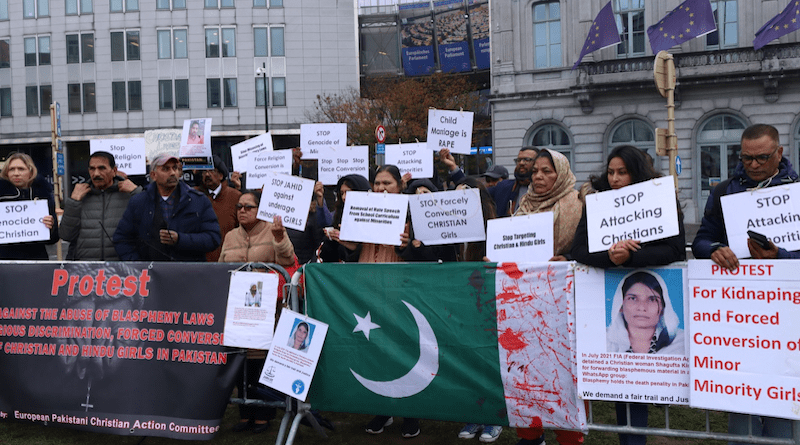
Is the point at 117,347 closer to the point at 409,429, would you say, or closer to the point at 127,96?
the point at 409,429

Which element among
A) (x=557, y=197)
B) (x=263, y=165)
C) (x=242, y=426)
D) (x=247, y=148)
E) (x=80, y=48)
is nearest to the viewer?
(x=557, y=197)

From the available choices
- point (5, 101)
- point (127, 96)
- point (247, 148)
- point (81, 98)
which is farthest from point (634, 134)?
point (5, 101)

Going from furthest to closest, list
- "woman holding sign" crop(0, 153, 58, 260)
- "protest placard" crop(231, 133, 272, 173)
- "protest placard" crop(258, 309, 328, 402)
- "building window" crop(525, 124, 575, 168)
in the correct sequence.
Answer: "building window" crop(525, 124, 575, 168) → "protest placard" crop(231, 133, 272, 173) → "woman holding sign" crop(0, 153, 58, 260) → "protest placard" crop(258, 309, 328, 402)

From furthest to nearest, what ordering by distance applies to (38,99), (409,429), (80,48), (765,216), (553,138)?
(38,99), (80,48), (553,138), (409,429), (765,216)

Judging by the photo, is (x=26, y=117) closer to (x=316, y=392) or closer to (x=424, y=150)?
(x=424, y=150)

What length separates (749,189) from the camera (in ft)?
13.0

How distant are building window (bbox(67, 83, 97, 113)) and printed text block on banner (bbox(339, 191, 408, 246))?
44450mm

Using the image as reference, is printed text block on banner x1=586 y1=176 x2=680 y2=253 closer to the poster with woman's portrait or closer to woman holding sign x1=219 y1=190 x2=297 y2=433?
the poster with woman's portrait

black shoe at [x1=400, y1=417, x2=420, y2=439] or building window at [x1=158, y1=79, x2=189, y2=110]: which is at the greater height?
building window at [x1=158, y1=79, x2=189, y2=110]

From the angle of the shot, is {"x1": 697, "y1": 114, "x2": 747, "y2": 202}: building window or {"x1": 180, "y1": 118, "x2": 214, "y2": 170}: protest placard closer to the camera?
{"x1": 180, "y1": 118, "x2": 214, "y2": 170}: protest placard

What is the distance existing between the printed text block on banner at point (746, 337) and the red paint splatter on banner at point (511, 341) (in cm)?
96

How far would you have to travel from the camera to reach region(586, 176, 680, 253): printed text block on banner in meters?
3.77

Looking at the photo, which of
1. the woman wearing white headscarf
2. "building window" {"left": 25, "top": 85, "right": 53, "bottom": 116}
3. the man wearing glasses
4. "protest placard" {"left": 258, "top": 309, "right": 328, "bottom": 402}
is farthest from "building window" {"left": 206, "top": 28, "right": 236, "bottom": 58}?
the woman wearing white headscarf

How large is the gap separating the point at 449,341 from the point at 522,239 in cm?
81
